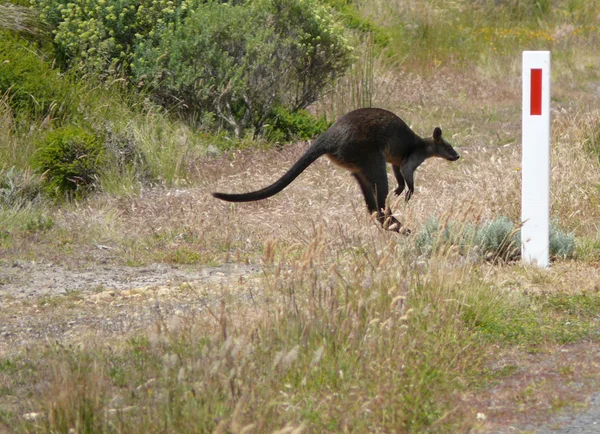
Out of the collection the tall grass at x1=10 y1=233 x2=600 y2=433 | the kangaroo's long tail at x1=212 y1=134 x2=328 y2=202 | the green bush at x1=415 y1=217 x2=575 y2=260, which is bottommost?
the green bush at x1=415 y1=217 x2=575 y2=260

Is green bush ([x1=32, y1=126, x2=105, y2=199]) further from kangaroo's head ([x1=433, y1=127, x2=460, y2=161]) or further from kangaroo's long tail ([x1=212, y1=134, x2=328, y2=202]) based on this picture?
kangaroo's head ([x1=433, y1=127, x2=460, y2=161])

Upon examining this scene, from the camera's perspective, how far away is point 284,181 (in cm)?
802

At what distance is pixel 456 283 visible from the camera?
6.05 meters

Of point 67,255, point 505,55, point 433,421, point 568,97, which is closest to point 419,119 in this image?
point 568,97

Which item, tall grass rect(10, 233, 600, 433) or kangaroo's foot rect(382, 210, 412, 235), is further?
kangaroo's foot rect(382, 210, 412, 235)

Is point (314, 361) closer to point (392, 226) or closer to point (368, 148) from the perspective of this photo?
point (392, 226)

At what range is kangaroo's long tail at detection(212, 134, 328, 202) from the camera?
24.3 feet

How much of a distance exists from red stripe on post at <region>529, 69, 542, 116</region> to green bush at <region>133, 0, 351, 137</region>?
5.70 metres

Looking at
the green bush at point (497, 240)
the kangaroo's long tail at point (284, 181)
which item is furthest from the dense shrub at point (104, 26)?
the green bush at point (497, 240)

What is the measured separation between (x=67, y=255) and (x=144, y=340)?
304 centimetres

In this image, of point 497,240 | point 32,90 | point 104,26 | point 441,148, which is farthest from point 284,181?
point 104,26

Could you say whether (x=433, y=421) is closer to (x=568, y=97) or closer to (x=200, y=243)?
(x=200, y=243)

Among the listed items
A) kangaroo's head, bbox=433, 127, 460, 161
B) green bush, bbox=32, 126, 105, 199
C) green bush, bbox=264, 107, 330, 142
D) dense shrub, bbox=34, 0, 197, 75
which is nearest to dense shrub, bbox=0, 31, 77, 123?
dense shrub, bbox=34, 0, 197, 75

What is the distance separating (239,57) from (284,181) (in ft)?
18.4
